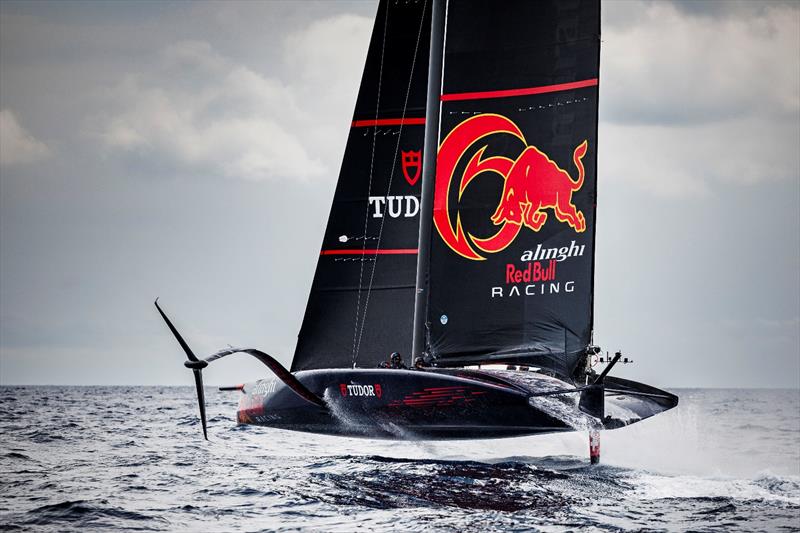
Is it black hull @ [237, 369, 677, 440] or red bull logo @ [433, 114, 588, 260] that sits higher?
red bull logo @ [433, 114, 588, 260]

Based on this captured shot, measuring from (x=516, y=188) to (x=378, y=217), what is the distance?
2.77m

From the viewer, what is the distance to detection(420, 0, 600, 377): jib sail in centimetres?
1525

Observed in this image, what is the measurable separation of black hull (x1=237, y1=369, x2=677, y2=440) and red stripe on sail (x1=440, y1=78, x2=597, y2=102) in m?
4.12

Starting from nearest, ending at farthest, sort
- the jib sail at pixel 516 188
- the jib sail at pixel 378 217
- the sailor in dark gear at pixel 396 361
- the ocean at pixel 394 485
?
the ocean at pixel 394 485 < the jib sail at pixel 516 188 < the sailor in dark gear at pixel 396 361 < the jib sail at pixel 378 217

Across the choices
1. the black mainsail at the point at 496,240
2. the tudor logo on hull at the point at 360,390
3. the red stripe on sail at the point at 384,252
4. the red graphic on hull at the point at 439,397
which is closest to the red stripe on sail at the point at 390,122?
the black mainsail at the point at 496,240

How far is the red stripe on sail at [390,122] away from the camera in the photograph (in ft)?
57.4

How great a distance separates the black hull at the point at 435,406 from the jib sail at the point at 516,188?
30.7 inches

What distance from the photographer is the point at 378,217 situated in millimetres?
17297

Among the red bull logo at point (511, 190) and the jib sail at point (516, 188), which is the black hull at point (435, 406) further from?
the red bull logo at point (511, 190)

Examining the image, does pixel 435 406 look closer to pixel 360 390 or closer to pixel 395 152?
pixel 360 390

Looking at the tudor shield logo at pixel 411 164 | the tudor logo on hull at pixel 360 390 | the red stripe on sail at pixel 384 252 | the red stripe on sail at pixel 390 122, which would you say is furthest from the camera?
the red stripe on sail at pixel 390 122

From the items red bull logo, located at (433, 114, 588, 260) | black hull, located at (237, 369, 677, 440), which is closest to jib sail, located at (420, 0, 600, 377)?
red bull logo, located at (433, 114, 588, 260)

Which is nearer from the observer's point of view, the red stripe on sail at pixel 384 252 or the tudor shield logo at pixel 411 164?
the red stripe on sail at pixel 384 252

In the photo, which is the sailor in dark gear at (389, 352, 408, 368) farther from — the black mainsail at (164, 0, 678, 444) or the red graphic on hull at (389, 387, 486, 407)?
the red graphic on hull at (389, 387, 486, 407)
